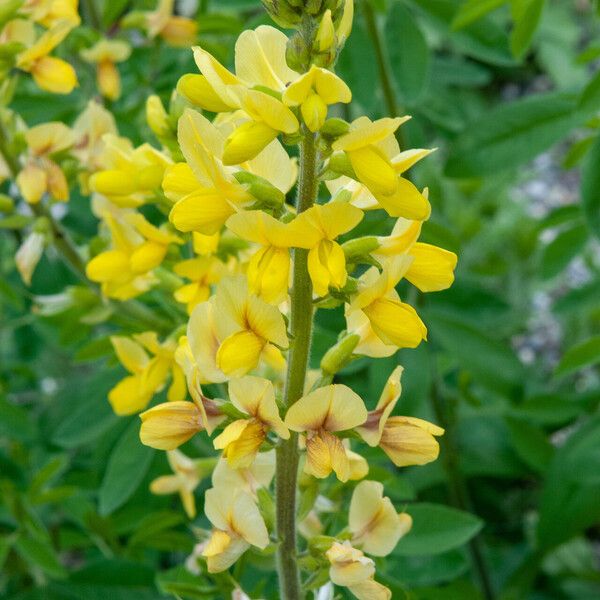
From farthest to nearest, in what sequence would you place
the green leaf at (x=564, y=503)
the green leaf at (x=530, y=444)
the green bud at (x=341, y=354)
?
the green leaf at (x=530, y=444), the green leaf at (x=564, y=503), the green bud at (x=341, y=354)

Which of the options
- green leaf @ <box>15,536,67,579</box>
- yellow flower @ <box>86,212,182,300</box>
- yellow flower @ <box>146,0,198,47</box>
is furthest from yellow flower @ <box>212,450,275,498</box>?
yellow flower @ <box>146,0,198,47</box>

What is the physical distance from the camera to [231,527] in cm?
115

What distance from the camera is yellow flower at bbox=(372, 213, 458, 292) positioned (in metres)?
1.06

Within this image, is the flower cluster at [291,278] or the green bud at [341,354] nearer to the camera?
the flower cluster at [291,278]

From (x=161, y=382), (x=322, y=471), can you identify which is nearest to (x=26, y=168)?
(x=161, y=382)

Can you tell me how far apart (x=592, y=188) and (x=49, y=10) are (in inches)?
38.0

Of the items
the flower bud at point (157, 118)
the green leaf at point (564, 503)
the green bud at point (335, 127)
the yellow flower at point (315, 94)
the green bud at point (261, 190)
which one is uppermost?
the yellow flower at point (315, 94)

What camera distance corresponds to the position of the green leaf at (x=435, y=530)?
5.21ft

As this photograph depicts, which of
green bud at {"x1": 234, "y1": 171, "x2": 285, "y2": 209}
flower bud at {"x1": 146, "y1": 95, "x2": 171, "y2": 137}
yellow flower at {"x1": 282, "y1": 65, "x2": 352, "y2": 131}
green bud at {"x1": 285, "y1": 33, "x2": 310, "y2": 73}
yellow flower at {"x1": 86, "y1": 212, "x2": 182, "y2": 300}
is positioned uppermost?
green bud at {"x1": 285, "y1": 33, "x2": 310, "y2": 73}

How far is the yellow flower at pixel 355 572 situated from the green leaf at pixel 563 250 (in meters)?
1.30

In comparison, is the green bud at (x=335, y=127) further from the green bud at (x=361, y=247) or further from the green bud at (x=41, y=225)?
the green bud at (x=41, y=225)

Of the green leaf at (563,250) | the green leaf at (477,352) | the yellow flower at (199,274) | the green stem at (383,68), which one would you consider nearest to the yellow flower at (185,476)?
the yellow flower at (199,274)

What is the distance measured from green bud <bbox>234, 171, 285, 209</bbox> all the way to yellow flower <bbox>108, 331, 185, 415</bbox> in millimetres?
412

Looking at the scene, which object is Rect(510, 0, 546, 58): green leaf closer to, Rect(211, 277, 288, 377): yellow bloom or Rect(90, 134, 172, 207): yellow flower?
Rect(90, 134, 172, 207): yellow flower
